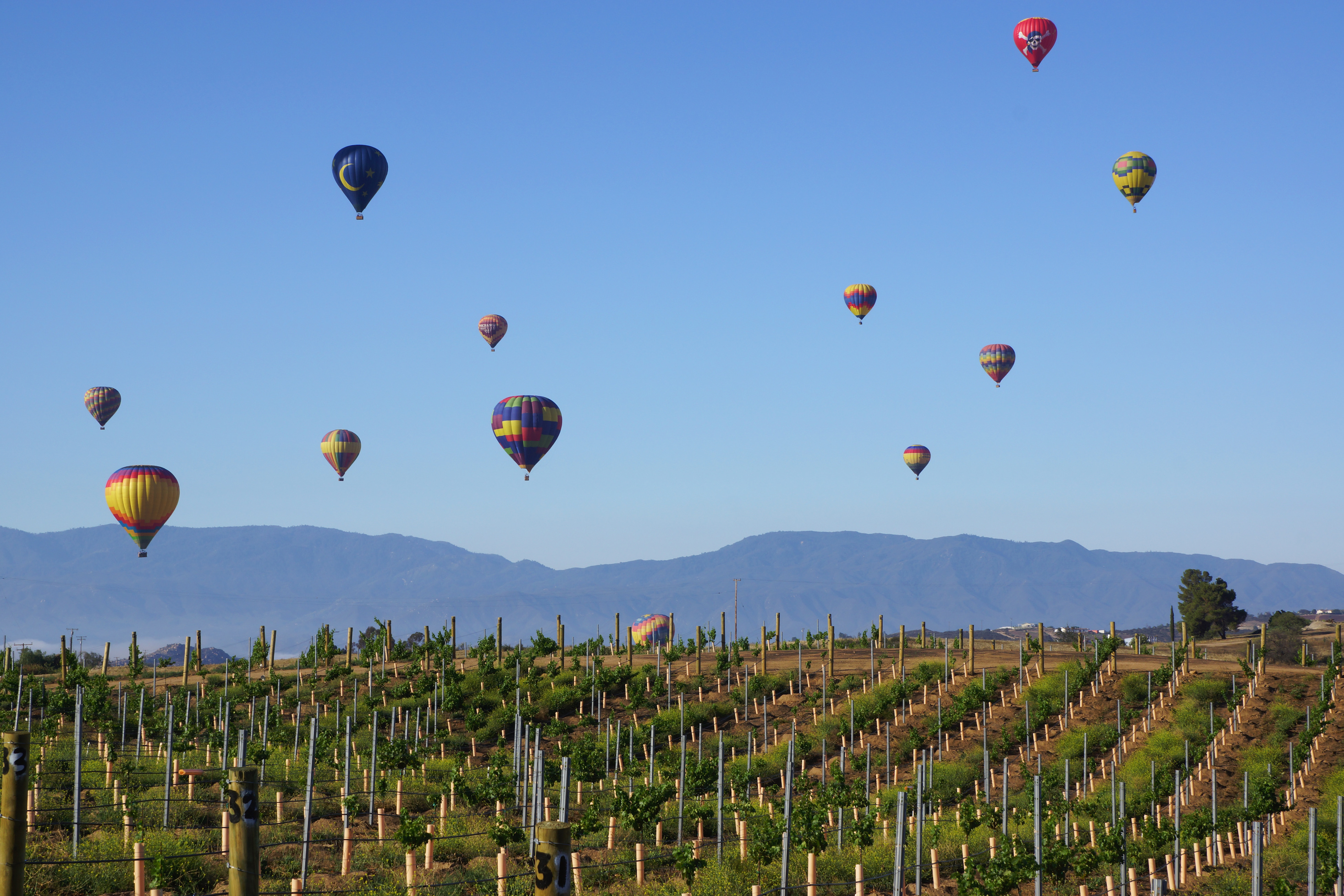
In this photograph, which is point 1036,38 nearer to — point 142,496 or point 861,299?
point 861,299

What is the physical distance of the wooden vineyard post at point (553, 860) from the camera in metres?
8.92

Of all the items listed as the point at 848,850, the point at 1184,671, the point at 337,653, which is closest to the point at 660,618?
the point at 337,653

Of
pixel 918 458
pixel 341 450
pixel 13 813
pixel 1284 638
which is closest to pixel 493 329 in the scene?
pixel 341 450

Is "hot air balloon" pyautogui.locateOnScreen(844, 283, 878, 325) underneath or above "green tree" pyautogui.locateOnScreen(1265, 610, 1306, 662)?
above

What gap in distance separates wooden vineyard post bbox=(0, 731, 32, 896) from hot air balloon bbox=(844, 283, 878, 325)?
→ 3061 inches

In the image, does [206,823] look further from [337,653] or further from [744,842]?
[337,653]

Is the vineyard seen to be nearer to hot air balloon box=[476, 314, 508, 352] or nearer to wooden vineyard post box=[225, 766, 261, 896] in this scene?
wooden vineyard post box=[225, 766, 261, 896]

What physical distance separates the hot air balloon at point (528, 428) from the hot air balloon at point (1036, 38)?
35.7 metres

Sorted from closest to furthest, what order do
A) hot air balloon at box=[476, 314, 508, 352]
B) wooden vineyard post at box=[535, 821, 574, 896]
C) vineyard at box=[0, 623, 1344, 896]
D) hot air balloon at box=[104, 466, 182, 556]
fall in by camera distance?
wooden vineyard post at box=[535, 821, 574, 896] → vineyard at box=[0, 623, 1344, 896] → hot air balloon at box=[104, 466, 182, 556] → hot air balloon at box=[476, 314, 508, 352]

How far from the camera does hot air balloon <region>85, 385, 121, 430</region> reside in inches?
3351

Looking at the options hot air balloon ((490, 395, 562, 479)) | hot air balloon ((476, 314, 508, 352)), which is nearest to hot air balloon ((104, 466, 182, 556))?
hot air balloon ((490, 395, 562, 479))

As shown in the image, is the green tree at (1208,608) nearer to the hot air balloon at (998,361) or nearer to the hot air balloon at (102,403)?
the hot air balloon at (998,361)

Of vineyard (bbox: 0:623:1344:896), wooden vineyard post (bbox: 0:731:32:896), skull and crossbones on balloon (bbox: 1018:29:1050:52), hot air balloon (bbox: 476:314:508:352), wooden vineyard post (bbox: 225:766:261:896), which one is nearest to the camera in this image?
wooden vineyard post (bbox: 225:766:261:896)

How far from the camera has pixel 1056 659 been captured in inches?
2215
